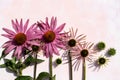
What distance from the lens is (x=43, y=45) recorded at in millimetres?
2199

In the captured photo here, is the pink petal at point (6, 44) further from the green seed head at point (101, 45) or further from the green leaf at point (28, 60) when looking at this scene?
the green seed head at point (101, 45)

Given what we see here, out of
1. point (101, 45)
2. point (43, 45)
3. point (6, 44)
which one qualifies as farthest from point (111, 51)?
point (6, 44)

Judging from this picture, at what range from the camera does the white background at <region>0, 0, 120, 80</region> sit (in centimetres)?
222

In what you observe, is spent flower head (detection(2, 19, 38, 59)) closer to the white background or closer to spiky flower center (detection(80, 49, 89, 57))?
the white background

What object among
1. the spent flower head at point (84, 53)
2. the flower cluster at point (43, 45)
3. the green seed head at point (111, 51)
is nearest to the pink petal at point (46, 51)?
the flower cluster at point (43, 45)

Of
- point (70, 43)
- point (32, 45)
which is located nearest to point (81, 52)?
point (70, 43)

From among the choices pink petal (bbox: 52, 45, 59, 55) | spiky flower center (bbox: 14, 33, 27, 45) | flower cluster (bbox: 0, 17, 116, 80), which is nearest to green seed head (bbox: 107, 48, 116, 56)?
flower cluster (bbox: 0, 17, 116, 80)

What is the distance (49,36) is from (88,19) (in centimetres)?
17

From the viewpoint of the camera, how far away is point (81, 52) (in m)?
2.23

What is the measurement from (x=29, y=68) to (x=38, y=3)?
252 millimetres

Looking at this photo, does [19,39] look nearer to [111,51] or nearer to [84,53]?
[84,53]

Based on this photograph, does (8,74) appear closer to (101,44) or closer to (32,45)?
(32,45)

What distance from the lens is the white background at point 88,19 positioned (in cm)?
222

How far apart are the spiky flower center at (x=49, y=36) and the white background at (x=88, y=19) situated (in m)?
0.06
